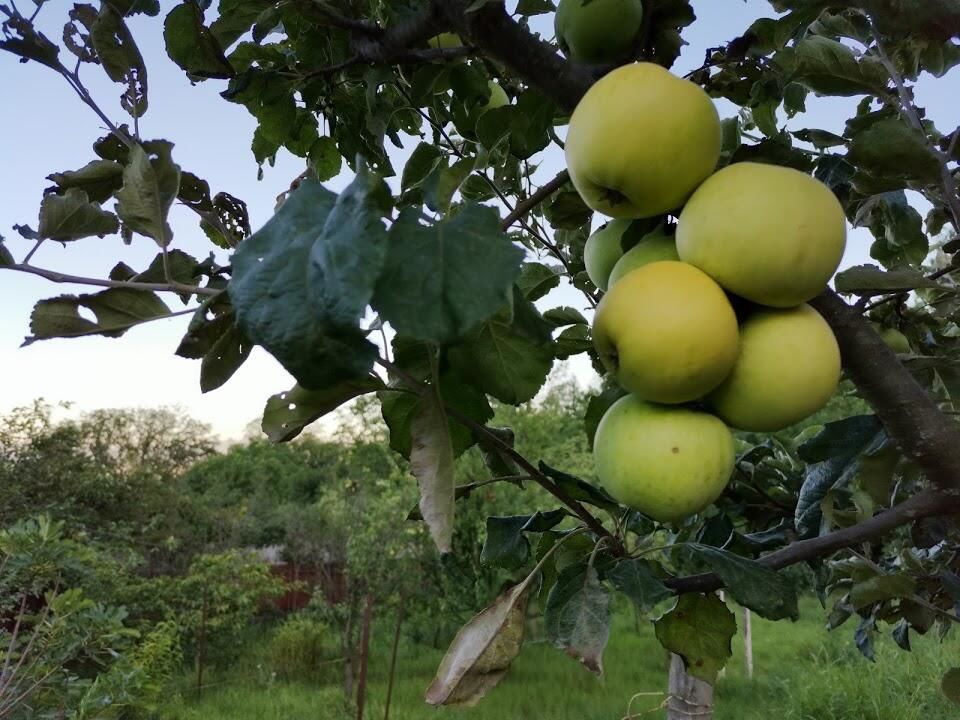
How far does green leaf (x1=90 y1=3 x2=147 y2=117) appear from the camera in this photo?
68 cm

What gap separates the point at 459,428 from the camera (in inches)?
26.8

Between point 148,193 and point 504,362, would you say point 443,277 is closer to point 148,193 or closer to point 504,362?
point 504,362

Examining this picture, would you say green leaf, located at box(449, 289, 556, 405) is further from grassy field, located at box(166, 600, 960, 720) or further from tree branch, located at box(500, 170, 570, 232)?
grassy field, located at box(166, 600, 960, 720)

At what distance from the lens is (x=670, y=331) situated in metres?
0.51

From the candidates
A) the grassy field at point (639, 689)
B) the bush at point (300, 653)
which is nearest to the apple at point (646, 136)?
the grassy field at point (639, 689)

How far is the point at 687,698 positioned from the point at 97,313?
2099mm

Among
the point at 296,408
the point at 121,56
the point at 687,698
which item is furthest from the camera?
the point at 687,698

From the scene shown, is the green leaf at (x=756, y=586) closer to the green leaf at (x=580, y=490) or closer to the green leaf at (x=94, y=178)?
the green leaf at (x=580, y=490)

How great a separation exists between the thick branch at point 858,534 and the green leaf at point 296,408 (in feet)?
1.35

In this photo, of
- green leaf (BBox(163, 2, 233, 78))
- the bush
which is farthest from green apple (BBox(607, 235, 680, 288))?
the bush

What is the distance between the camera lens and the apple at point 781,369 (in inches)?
20.9

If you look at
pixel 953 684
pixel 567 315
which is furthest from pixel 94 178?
pixel 953 684

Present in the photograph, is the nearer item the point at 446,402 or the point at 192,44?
the point at 446,402

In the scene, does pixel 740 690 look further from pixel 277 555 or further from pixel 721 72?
pixel 277 555
